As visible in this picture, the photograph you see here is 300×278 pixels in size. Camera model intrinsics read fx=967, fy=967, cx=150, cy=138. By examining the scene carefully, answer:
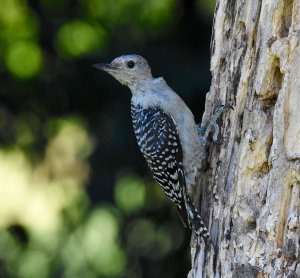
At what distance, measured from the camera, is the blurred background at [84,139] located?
25.5ft

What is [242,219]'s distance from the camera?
468 centimetres

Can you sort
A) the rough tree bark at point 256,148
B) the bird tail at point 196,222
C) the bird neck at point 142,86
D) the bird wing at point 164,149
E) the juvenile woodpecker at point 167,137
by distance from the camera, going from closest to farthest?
the rough tree bark at point 256,148
the bird tail at point 196,222
the juvenile woodpecker at point 167,137
the bird wing at point 164,149
the bird neck at point 142,86

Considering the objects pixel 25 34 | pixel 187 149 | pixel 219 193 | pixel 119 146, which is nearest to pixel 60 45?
pixel 25 34

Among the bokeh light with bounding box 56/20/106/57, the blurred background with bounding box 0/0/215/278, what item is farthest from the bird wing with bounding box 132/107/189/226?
the bokeh light with bounding box 56/20/106/57

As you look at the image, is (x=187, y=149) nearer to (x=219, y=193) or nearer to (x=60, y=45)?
(x=219, y=193)

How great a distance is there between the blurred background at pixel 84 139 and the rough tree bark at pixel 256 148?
2.60 metres

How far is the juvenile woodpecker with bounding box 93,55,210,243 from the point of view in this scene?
5.41 metres

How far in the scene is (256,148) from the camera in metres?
4.62

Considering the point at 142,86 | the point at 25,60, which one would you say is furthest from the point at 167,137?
the point at 25,60

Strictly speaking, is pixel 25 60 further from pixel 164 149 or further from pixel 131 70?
pixel 164 149

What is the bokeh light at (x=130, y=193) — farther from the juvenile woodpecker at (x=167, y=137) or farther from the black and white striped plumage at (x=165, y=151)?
the black and white striped plumage at (x=165, y=151)

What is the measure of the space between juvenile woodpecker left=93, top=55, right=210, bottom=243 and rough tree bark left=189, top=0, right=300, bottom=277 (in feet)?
0.92

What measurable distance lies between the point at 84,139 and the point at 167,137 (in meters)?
2.43

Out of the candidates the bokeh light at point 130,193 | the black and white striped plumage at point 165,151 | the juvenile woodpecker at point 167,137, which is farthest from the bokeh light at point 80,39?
the black and white striped plumage at point 165,151
